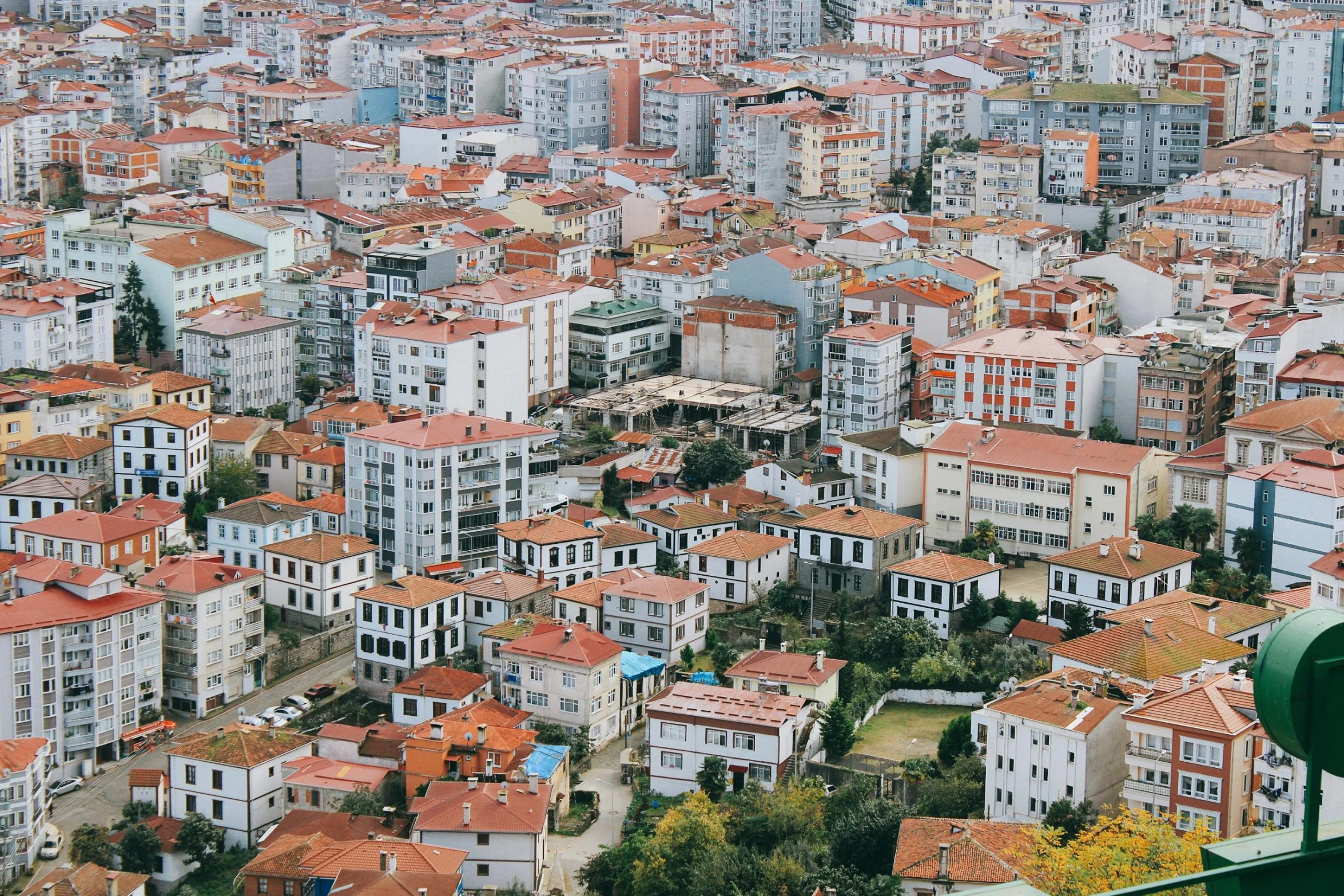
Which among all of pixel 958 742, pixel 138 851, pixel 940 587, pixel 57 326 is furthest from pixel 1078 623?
pixel 57 326

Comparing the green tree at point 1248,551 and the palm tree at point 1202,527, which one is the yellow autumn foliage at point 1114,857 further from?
the palm tree at point 1202,527

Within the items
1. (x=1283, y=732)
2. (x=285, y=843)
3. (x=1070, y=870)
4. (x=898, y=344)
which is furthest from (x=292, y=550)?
(x=1283, y=732)

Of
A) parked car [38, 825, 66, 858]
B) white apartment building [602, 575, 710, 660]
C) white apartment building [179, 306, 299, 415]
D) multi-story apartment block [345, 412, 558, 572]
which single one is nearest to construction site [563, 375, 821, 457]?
multi-story apartment block [345, 412, 558, 572]

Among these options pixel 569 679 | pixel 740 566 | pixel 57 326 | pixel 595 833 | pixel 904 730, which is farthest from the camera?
pixel 57 326

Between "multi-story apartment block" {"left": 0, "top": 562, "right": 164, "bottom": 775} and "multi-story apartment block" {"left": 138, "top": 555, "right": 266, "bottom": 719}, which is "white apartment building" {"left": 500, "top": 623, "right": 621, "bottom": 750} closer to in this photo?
"multi-story apartment block" {"left": 138, "top": 555, "right": 266, "bottom": 719}

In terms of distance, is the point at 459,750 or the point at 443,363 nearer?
the point at 459,750

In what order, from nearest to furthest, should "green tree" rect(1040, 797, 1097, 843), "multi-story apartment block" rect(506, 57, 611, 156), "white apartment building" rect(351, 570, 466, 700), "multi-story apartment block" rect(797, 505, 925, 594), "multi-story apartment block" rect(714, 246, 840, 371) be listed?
"green tree" rect(1040, 797, 1097, 843), "white apartment building" rect(351, 570, 466, 700), "multi-story apartment block" rect(797, 505, 925, 594), "multi-story apartment block" rect(714, 246, 840, 371), "multi-story apartment block" rect(506, 57, 611, 156)

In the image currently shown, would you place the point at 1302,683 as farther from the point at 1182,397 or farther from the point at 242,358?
the point at 242,358

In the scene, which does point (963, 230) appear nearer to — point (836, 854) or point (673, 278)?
point (673, 278)
